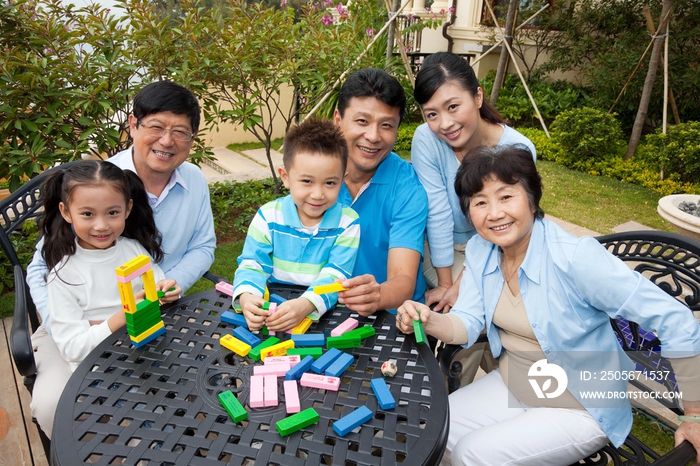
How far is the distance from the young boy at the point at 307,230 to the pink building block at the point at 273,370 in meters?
0.30

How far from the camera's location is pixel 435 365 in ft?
5.44

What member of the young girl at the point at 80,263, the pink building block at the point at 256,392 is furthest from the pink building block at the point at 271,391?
the young girl at the point at 80,263

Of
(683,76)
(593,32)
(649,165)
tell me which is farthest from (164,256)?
(593,32)

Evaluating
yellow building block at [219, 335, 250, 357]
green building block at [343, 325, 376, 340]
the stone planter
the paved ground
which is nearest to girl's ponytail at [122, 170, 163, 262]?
yellow building block at [219, 335, 250, 357]

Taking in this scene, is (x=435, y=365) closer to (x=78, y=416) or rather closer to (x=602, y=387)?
(x=602, y=387)

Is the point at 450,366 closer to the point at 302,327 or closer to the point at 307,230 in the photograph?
the point at 302,327

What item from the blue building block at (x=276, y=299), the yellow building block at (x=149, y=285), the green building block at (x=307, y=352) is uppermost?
the yellow building block at (x=149, y=285)

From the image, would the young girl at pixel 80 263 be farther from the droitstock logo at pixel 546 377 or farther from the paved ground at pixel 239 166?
the paved ground at pixel 239 166

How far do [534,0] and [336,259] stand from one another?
30.5ft

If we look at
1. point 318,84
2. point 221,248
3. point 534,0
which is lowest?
point 221,248

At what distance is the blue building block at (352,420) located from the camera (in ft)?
4.42

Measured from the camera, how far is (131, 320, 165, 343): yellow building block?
171cm

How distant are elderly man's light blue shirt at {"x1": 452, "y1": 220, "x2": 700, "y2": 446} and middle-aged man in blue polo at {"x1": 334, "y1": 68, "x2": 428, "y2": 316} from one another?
1.24 feet

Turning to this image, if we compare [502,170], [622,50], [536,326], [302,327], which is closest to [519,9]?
[622,50]
